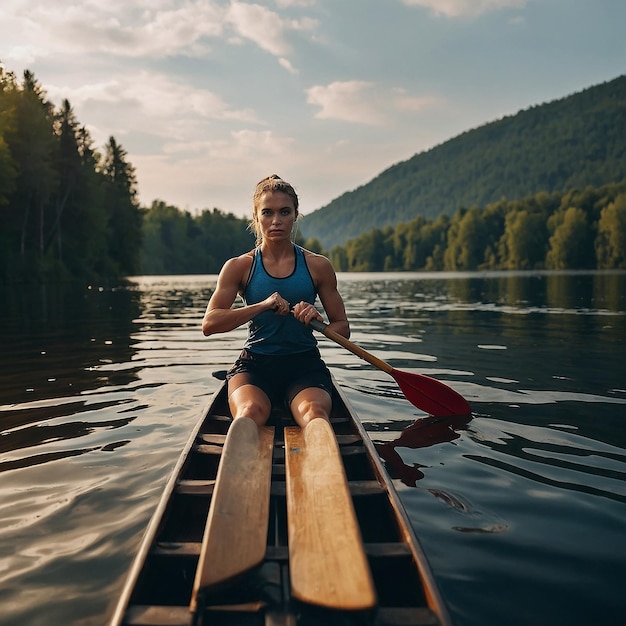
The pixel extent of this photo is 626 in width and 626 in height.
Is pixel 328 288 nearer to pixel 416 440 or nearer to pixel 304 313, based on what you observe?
pixel 304 313

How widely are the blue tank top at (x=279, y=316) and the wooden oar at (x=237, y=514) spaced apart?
1.40 metres

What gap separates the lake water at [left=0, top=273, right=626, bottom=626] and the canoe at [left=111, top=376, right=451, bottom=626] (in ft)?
1.24

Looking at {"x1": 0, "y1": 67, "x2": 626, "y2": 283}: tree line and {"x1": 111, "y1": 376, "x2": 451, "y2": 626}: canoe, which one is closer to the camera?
{"x1": 111, "y1": 376, "x2": 451, "y2": 626}: canoe

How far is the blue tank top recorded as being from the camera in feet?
16.7

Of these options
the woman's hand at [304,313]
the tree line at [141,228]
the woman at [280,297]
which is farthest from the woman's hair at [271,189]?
the tree line at [141,228]

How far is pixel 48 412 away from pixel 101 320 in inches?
450

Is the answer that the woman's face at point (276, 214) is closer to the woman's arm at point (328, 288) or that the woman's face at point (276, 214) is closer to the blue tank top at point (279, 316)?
the blue tank top at point (279, 316)

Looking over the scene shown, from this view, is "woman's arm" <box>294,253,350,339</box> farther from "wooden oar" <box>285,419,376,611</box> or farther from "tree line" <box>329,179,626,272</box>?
"tree line" <box>329,179,626,272</box>

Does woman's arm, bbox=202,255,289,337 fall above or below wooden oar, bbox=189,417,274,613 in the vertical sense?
above

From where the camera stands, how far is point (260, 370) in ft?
16.9

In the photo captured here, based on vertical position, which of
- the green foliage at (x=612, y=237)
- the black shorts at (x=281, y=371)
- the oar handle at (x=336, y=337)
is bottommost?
the black shorts at (x=281, y=371)

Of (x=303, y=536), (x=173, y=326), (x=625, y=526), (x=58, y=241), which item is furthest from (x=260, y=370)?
(x=58, y=241)

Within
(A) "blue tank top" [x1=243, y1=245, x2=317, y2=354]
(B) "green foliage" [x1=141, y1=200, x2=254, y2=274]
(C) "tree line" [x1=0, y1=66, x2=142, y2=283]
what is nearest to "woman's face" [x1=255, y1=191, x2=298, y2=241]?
(A) "blue tank top" [x1=243, y1=245, x2=317, y2=354]

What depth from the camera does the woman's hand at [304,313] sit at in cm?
478
